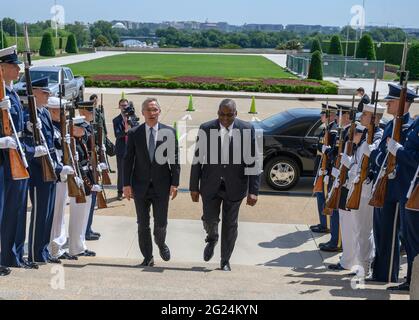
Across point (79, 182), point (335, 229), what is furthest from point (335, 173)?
point (79, 182)

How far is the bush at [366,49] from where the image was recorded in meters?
49.4

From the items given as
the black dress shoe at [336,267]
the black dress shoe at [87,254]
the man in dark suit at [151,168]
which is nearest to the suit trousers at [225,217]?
the man in dark suit at [151,168]

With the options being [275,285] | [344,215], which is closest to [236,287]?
[275,285]

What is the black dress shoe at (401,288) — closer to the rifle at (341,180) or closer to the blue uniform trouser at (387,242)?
the blue uniform trouser at (387,242)

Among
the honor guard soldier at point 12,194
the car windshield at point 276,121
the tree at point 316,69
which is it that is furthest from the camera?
the tree at point 316,69

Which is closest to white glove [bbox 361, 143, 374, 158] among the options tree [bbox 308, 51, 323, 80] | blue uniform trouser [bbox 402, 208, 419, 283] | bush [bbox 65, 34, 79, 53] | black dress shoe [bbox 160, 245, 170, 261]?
blue uniform trouser [bbox 402, 208, 419, 283]

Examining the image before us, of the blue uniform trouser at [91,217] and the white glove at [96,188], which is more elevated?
the white glove at [96,188]

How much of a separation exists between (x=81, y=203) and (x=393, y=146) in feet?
11.7

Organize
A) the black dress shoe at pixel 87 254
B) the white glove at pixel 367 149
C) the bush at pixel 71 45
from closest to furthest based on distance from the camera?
the white glove at pixel 367 149 → the black dress shoe at pixel 87 254 → the bush at pixel 71 45

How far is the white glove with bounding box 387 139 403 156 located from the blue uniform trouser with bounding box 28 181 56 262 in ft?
11.8

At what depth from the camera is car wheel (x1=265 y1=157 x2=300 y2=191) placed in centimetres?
1048

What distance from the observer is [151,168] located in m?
5.98

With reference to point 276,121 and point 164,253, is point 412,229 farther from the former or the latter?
point 276,121

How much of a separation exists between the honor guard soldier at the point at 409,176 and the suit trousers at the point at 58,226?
371cm
